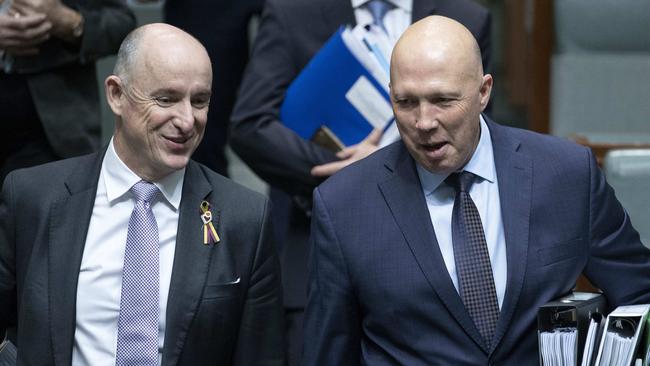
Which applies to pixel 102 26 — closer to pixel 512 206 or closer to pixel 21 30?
pixel 21 30

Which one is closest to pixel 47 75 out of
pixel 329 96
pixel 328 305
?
pixel 329 96

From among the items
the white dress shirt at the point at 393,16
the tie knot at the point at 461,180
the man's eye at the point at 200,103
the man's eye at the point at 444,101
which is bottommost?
the tie knot at the point at 461,180

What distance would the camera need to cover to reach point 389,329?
161 inches

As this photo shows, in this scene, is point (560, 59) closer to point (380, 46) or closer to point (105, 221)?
point (380, 46)

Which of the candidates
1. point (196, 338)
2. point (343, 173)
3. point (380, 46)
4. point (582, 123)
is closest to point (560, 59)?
point (582, 123)

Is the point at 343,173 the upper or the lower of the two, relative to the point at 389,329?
upper

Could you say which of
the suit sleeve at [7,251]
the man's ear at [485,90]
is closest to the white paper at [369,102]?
the man's ear at [485,90]

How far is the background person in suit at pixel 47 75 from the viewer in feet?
17.1

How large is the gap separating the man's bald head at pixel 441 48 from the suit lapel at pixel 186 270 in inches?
26.2

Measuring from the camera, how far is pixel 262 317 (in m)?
4.22

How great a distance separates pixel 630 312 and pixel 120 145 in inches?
58.1

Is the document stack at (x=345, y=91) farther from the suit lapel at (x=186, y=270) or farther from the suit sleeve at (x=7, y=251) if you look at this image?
the suit sleeve at (x=7, y=251)

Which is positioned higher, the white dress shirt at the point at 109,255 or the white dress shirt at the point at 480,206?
the white dress shirt at the point at 480,206

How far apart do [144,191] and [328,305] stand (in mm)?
→ 602
